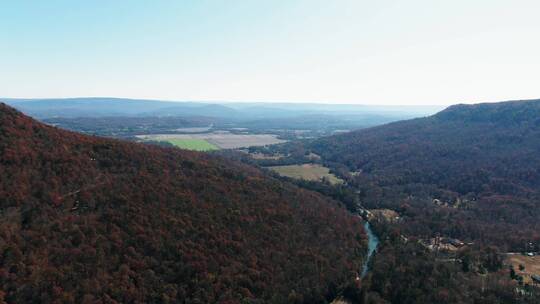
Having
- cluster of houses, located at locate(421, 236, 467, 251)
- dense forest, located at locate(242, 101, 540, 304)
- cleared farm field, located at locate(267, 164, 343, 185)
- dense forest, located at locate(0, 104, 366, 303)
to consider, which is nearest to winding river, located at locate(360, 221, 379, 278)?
dense forest, located at locate(242, 101, 540, 304)

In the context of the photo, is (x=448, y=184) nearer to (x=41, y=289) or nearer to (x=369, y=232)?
(x=369, y=232)

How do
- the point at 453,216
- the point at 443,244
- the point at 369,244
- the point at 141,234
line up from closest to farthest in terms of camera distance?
the point at 141,234 < the point at 369,244 < the point at 443,244 < the point at 453,216

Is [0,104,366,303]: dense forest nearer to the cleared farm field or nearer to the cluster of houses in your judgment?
the cluster of houses

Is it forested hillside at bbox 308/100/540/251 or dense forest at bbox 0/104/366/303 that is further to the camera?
forested hillside at bbox 308/100/540/251

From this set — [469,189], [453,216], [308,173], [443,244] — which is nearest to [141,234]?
[443,244]

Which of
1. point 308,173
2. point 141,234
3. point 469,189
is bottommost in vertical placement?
point 308,173

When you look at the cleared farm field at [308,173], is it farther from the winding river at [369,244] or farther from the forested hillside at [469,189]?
the winding river at [369,244]

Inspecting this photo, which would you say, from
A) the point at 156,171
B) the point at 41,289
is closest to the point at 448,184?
the point at 156,171

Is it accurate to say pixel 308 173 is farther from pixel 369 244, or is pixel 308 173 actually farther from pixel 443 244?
pixel 443 244
